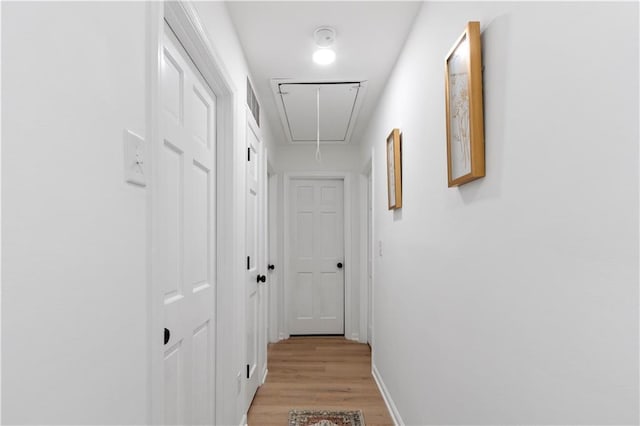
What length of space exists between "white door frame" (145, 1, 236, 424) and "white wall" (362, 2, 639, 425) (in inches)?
37.4

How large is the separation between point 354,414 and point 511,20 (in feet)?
8.17

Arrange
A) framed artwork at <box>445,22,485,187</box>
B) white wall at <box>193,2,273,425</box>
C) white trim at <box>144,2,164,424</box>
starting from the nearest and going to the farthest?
white trim at <box>144,2,164,424</box> → framed artwork at <box>445,22,485,187</box> → white wall at <box>193,2,273,425</box>

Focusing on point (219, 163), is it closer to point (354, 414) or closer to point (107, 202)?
point (107, 202)

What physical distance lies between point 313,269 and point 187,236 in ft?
10.9

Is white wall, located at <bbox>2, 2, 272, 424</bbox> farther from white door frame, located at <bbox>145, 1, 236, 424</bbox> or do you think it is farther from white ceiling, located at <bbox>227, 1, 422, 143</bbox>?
white ceiling, located at <bbox>227, 1, 422, 143</bbox>

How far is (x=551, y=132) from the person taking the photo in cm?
94

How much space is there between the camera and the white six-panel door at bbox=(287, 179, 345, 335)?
195 inches

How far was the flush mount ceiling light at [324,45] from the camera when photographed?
7.60 ft

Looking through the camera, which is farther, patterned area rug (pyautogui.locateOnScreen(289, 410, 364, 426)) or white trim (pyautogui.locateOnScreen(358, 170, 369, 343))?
white trim (pyautogui.locateOnScreen(358, 170, 369, 343))

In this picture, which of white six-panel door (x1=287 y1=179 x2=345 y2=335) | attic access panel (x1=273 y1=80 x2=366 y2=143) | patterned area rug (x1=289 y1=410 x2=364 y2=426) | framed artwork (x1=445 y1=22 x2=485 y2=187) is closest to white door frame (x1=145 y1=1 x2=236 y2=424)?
patterned area rug (x1=289 y1=410 x2=364 y2=426)

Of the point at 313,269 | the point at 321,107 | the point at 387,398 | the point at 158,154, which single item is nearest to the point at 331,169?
the point at 313,269

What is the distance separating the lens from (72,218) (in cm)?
79

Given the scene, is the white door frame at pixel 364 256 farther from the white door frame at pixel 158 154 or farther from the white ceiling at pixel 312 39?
the white door frame at pixel 158 154

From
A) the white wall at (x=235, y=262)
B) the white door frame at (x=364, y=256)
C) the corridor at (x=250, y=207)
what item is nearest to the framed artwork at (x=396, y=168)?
the corridor at (x=250, y=207)
